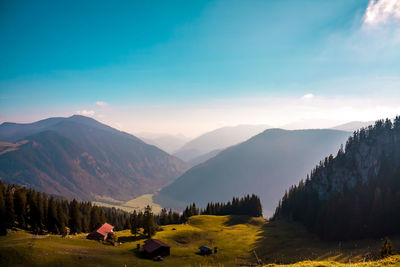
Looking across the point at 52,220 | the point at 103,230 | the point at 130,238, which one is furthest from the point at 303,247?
the point at 52,220

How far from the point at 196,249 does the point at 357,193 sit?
3728 inches

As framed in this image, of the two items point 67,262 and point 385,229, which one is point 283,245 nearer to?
point 385,229

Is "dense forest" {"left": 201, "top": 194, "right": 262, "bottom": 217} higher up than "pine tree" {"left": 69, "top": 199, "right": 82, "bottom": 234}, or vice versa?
"pine tree" {"left": 69, "top": 199, "right": 82, "bottom": 234}

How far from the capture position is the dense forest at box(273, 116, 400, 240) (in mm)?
103625

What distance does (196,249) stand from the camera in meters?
87.9

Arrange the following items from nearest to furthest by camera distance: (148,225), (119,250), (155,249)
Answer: (155,249) < (119,250) < (148,225)

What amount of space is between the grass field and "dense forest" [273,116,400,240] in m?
11.7

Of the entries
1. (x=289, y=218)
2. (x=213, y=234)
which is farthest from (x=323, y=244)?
(x=289, y=218)

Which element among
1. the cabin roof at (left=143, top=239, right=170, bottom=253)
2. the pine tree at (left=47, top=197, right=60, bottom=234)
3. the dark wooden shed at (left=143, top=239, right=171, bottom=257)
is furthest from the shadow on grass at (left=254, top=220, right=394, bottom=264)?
the pine tree at (left=47, top=197, right=60, bottom=234)

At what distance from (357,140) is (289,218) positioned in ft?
228

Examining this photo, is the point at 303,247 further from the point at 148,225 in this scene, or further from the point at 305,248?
the point at 148,225

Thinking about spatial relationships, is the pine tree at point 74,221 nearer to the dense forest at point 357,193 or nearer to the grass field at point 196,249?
the grass field at point 196,249

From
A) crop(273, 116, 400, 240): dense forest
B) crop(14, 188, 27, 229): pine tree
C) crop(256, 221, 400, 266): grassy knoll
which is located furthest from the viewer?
crop(273, 116, 400, 240): dense forest

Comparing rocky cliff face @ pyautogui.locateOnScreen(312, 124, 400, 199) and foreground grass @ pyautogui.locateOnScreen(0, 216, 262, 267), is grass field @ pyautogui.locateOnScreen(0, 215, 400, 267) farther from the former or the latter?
rocky cliff face @ pyautogui.locateOnScreen(312, 124, 400, 199)
